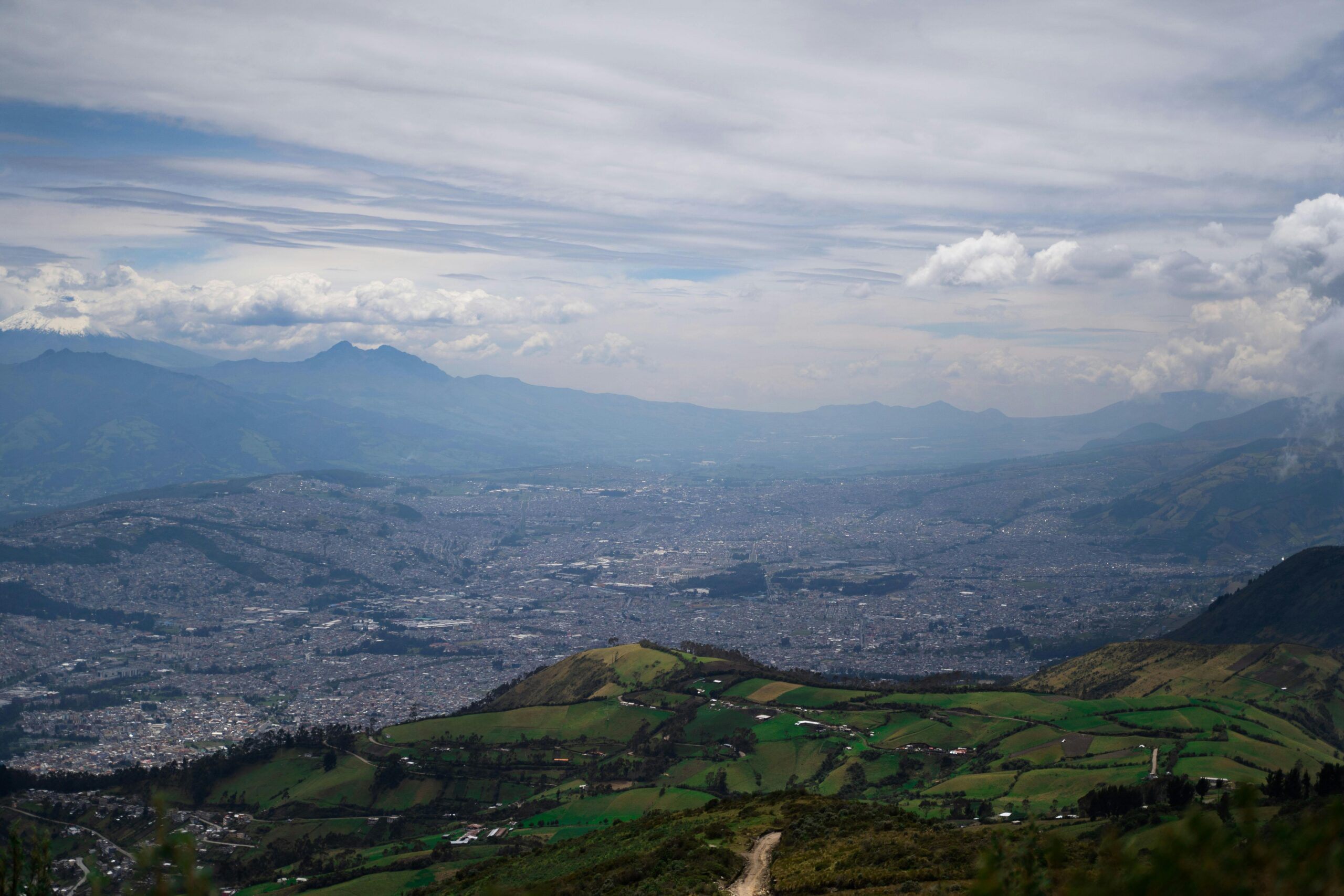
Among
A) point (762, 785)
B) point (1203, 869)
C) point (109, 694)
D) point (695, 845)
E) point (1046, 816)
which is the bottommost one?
point (109, 694)

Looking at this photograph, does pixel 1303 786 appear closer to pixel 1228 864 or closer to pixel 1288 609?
pixel 1228 864

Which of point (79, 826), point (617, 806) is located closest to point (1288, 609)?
point (617, 806)

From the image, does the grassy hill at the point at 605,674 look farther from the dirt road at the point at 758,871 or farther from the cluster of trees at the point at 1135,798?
the dirt road at the point at 758,871

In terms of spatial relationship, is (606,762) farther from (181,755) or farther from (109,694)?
(109,694)

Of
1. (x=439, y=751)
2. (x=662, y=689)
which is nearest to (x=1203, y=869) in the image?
(x=439, y=751)

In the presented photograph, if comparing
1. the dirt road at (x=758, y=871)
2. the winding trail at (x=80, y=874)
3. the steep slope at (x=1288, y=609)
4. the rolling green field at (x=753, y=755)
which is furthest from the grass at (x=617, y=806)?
the steep slope at (x=1288, y=609)
